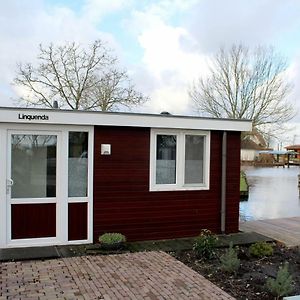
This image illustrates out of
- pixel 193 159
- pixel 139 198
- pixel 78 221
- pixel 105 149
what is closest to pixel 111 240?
pixel 78 221

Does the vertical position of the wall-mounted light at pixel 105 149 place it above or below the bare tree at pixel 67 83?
below

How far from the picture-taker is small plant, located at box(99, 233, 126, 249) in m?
6.34

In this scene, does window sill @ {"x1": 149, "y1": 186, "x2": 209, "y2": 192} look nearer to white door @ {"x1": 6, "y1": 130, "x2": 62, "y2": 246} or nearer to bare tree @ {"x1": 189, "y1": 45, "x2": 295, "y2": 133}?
white door @ {"x1": 6, "y1": 130, "x2": 62, "y2": 246}

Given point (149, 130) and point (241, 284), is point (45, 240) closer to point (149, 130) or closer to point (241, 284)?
point (149, 130)

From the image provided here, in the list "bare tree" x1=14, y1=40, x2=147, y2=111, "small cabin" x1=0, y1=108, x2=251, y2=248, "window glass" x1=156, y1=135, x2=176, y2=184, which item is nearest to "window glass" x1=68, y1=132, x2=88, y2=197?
"small cabin" x1=0, y1=108, x2=251, y2=248

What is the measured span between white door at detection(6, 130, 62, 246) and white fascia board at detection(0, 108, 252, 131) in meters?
0.27

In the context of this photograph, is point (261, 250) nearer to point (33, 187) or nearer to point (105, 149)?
point (105, 149)

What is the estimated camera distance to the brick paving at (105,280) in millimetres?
4480

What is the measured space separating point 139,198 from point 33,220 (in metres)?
1.82

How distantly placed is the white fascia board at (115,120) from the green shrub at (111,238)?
71.6 inches

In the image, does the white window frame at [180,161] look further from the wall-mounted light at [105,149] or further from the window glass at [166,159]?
the wall-mounted light at [105,149]

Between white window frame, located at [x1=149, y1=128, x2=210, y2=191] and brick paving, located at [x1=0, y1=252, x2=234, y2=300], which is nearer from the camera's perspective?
brick paving, located at [x1=0, y1=252, x2=234, y2=300]

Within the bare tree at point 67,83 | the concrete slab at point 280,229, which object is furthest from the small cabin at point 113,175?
the bare tree at point 67,83

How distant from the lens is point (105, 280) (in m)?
4.96
